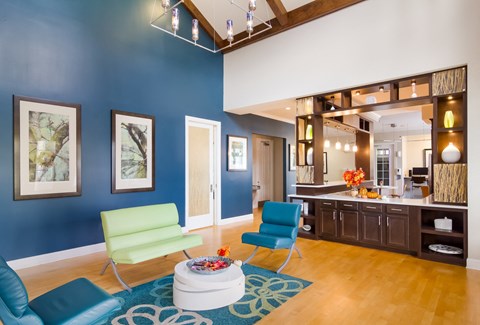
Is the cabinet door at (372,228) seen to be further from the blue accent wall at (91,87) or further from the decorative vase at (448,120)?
the blue accent wall at (91,87)

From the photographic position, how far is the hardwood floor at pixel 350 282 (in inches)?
105

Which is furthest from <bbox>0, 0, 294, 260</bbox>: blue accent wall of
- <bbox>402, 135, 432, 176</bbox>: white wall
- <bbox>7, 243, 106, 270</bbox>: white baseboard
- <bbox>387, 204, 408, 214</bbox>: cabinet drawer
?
<bbox>402, 135, 432, 176</bbox>: white wall

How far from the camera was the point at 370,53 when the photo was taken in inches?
190

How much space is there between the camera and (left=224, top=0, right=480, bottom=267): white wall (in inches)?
156

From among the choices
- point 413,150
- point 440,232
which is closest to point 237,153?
point 440,232

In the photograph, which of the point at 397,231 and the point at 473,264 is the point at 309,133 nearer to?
the point at 397,231

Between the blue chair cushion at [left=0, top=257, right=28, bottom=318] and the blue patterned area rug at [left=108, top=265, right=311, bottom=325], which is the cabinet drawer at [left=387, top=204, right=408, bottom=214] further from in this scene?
the blue chair cushion at [left=0, top=257, right=28, bottom=318]

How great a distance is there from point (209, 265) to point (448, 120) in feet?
13.8

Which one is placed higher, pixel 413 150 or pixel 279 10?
pixel 279 10

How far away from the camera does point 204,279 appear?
276 cm

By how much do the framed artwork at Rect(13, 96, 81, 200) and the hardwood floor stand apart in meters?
1.15

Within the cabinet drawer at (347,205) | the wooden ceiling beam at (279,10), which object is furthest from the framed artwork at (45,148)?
the cabinet drawer at (347,205)

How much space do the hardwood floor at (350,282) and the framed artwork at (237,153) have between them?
2681 millimetres

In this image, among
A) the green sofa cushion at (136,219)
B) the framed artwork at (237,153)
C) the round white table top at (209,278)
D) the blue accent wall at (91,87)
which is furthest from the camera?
the framed artwork at (237,153)
